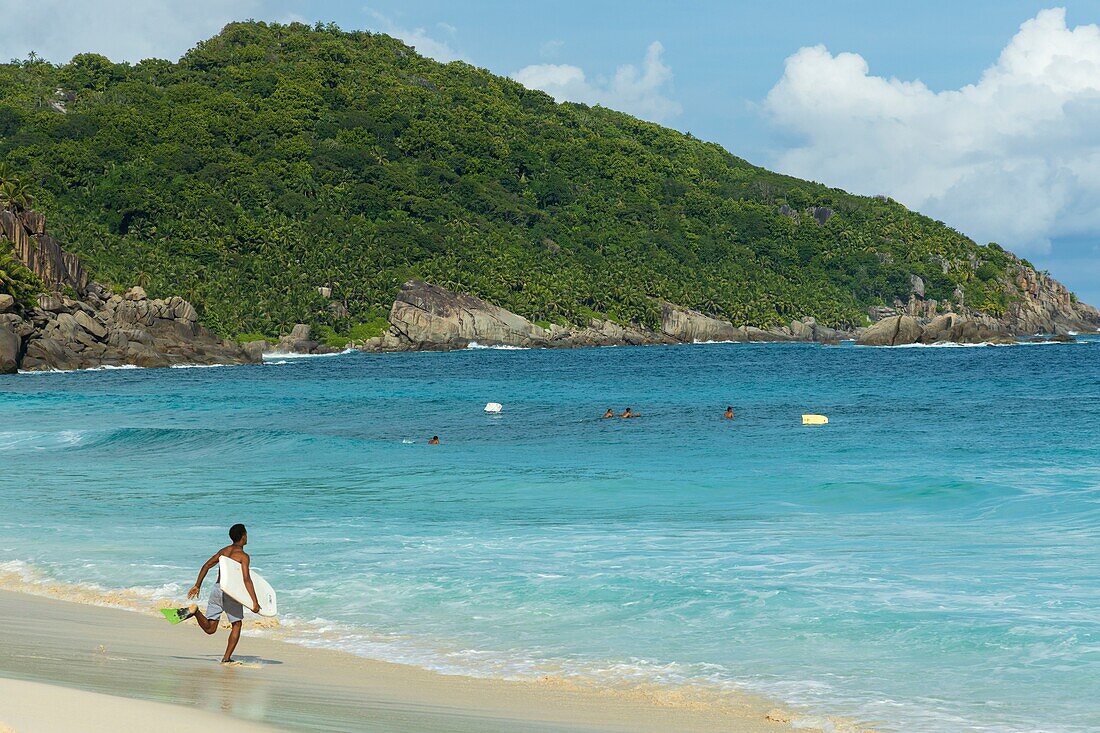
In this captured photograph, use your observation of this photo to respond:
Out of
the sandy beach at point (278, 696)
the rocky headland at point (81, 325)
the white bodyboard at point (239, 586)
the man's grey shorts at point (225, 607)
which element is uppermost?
the rocky headland at point (81, 325)

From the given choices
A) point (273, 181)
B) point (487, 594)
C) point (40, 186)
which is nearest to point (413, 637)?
point (487, 594)

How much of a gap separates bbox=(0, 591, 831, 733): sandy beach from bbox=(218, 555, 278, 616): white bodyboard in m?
0.66

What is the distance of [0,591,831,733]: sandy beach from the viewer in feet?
27.3

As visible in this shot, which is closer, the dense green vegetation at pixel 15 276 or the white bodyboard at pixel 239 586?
the white bodyboard at pixel 239 586

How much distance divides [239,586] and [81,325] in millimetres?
97989

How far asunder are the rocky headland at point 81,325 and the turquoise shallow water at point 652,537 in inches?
1840

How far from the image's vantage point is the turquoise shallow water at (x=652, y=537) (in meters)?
11.9

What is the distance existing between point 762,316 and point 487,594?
18387 centimetres

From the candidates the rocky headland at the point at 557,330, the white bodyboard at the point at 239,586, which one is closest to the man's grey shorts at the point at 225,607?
the white bodyboard at the point at 239,586

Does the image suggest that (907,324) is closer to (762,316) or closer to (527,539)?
(762,316)

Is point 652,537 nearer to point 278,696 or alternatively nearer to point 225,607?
point 225,607

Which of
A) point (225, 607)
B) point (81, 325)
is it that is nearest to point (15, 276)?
point (81, 325)

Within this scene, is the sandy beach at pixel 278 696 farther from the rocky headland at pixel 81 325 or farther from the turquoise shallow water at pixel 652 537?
the rocky headland at pixel 81 325

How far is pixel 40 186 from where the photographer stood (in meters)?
163
